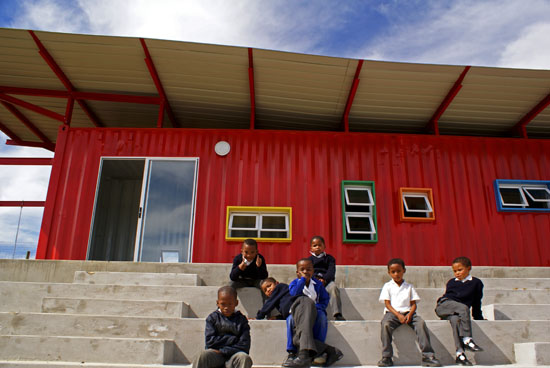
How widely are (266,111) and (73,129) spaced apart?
406 cm

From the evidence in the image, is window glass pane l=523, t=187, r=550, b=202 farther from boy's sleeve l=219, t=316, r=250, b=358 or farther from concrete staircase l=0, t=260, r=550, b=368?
boy's sleeve l=219, t=316, r=250, b=358

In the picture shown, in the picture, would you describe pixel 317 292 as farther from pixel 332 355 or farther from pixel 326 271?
pixel 326 271

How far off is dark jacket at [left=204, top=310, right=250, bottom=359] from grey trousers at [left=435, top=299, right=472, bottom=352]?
2.12m

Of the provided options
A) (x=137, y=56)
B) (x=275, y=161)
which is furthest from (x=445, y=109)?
(x=137, y=56)

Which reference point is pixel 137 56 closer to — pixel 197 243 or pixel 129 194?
pixel 197 243

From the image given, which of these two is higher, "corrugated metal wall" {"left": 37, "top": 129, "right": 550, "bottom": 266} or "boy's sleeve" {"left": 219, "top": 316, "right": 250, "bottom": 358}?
"corrugated metal wall" {"left": 37, "top": 129, "right": 550, "bottom": 266}

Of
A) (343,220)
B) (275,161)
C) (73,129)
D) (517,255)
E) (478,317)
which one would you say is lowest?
(478,317)

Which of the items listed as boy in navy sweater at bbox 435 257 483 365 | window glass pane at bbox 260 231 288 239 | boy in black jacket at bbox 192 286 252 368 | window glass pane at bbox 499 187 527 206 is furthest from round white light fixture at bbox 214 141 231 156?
window glass pane at bbox 499 187 527 206

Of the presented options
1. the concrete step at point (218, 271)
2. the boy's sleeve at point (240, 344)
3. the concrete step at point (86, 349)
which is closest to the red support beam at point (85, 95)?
the concrete step at point (218, 271)

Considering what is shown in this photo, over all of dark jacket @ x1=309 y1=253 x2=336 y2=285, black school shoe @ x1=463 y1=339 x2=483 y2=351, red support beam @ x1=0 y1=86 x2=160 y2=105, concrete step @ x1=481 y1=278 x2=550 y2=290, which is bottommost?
black school shoe @ x1=463 y1=339 x2=483 y2=351

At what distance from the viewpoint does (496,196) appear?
952cm

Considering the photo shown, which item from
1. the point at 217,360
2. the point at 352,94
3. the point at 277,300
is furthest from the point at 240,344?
the point at 352,94

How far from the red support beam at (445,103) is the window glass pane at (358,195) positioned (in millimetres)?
2071

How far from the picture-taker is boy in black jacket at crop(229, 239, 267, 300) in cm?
579
